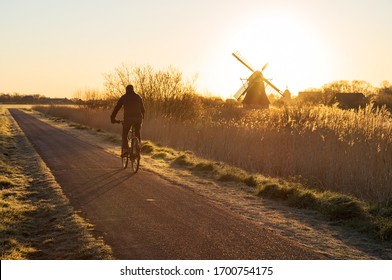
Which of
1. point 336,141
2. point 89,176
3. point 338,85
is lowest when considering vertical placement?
point 89,176

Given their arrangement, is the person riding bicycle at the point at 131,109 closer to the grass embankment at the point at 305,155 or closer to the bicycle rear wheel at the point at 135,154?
the bicycle rear wheel at the point at 135,154

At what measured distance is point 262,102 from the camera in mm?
50500

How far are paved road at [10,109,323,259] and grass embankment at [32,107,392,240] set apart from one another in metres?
1.93

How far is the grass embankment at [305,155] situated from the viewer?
847 centimetres

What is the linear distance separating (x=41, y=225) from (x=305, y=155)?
8304mm

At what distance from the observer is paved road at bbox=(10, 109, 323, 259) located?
235 inches

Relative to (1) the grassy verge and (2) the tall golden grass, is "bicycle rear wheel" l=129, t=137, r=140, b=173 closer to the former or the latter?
(1) the grassy verge

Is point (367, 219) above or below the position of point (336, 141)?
below

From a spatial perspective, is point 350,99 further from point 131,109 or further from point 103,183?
point 103,183

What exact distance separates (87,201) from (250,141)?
8.81 m

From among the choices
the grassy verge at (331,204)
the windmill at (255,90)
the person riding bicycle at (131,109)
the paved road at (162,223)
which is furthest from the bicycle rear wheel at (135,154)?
the windmill at (255,90)

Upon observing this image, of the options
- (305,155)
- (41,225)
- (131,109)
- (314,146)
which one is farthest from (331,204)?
(131,109)
